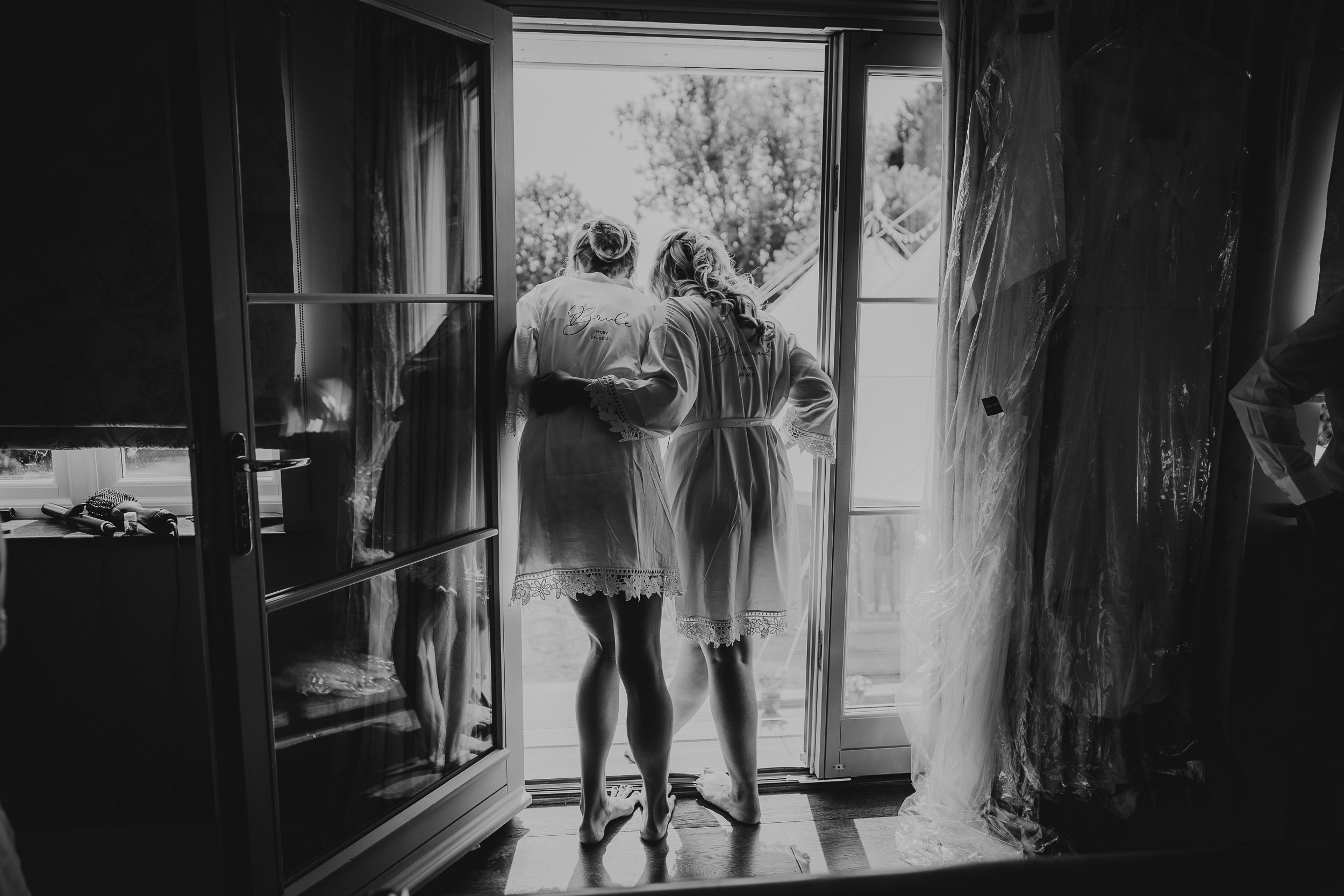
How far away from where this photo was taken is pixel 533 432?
73.4 inches

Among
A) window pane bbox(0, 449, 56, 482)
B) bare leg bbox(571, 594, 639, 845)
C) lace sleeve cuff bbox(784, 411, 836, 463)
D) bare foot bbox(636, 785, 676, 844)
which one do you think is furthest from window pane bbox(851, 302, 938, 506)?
window pane bbox(0, 449, 56, 482)

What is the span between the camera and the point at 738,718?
81.3 inches

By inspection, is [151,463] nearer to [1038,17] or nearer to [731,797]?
[731,797]

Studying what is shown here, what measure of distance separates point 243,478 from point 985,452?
1520 millimetres

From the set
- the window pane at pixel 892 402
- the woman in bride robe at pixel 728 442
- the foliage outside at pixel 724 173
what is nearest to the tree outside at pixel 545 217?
the foliage outside at pixel 724 173

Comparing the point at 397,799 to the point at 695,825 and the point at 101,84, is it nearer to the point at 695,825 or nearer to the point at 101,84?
the point at 695,825

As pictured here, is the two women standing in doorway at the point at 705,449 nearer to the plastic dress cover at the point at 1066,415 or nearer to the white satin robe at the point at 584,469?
the white satin robe at the point at 584,469

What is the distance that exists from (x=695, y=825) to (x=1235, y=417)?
1.59 m

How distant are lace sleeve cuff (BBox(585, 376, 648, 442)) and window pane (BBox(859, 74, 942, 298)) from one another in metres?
0.74

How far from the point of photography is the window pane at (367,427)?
5.11 ft

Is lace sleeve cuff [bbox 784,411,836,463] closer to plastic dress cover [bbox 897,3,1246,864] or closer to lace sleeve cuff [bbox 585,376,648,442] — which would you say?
plastic dress cover [bbox 897,3,1246,864]

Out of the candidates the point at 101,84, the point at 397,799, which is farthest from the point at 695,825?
the point at 101,84

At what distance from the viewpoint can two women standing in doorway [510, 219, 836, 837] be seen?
1828 millimetres

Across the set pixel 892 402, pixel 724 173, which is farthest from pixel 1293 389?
pixel 724 173
